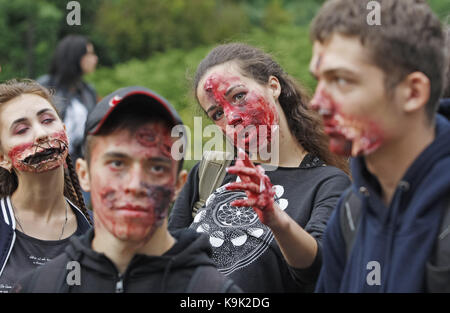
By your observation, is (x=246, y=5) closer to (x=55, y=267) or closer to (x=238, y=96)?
(x=238, y=96)

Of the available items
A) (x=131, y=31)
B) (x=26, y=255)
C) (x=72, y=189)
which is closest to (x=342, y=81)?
(x=26, y=255)

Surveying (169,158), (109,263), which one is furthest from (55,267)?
(169,158)

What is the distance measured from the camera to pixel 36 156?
399 centimetres

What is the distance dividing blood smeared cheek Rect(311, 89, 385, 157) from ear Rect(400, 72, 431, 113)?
0.14m

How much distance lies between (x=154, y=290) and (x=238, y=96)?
157 centimetres

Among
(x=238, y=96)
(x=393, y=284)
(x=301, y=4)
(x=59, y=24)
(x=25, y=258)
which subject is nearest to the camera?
(x=393, y=284)

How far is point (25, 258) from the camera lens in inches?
147

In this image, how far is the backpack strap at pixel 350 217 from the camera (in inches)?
108

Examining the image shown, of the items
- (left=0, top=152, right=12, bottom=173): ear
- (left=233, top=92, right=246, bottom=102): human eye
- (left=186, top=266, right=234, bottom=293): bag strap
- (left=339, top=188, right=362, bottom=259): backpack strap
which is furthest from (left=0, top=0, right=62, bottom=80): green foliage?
(left=339, top=188, right=362, bottom=259): backpack strap

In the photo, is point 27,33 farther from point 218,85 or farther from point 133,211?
point 133,211

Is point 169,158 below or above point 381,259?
above

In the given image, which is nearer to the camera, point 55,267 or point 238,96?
point 55,267

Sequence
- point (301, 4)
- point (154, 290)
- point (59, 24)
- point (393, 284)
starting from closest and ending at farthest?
point (393, 284) → point (154, 290) → point (59, 24) → point (301, 4)

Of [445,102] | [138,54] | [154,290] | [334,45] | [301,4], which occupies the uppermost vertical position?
[301,4]
